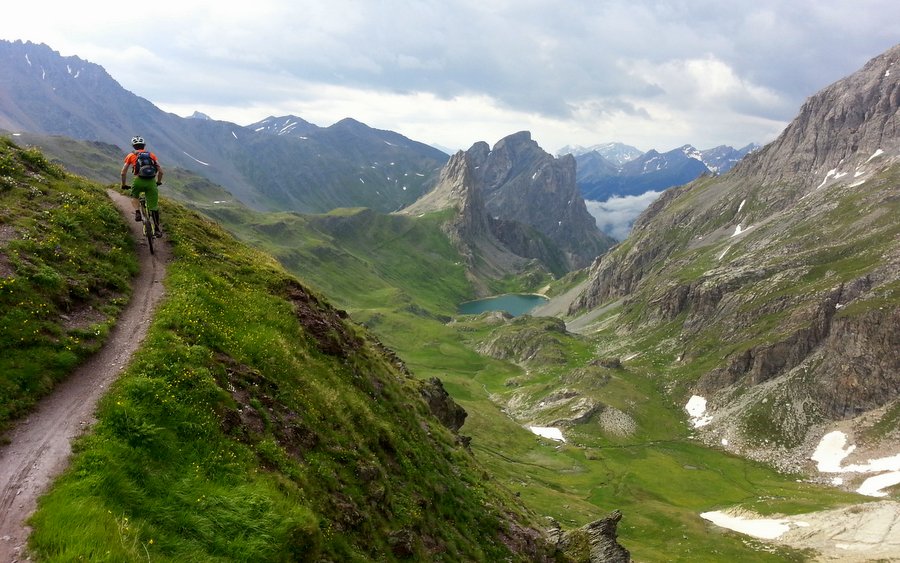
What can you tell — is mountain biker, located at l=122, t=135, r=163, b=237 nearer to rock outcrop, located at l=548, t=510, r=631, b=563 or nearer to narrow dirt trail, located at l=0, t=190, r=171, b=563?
narrow dirt trail, located at l=0, t=190, r=171, b=563

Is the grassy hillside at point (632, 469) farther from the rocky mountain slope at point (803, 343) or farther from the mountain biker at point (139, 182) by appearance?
the mountain biker at point (139, 182)

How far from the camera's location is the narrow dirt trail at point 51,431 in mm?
11734

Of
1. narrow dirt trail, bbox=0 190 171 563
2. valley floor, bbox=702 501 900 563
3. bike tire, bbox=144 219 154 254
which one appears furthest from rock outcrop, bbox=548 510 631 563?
valley floor, bbox=702 501 900 563

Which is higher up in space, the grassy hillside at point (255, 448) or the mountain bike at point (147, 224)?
the mountain bike at point (147, 224)

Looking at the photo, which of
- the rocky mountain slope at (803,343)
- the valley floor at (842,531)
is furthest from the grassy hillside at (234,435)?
the rocky mountain slope at (803,343)

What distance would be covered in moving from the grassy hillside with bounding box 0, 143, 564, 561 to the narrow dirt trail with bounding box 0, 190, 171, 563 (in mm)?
392

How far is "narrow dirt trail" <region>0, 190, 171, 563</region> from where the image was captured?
1173 cm

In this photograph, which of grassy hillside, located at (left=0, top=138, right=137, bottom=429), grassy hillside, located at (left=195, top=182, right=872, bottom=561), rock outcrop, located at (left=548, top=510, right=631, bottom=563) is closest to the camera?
grassy hillside, located at (left=0, top=138, right=137, bottom=429)

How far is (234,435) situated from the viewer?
16.9 meters

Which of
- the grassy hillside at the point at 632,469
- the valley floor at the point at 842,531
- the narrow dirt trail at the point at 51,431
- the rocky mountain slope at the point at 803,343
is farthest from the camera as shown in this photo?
the rocky mountain slope at the point at 803,343

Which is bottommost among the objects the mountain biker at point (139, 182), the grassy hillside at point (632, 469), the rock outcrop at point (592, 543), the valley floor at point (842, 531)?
the grassy hillside at point (632, 469)

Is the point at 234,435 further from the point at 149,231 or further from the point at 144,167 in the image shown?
the point at 144,167

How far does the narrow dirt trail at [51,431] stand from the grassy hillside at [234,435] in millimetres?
392

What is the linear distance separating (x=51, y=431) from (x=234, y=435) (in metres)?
4.84
